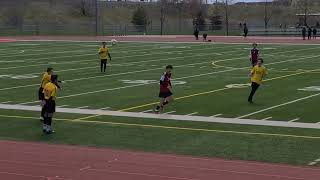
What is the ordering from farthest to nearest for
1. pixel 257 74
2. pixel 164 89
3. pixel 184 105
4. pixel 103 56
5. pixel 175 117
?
pixel 103 56
pixel 257 74
pixel 184 105
pixel 164 89
pixel 175 117

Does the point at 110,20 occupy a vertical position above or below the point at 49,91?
above

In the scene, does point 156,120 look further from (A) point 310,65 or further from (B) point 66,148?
(A) point 310,65

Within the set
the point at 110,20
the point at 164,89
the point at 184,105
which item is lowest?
the point at 184,105

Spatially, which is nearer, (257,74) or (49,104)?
(49,104)

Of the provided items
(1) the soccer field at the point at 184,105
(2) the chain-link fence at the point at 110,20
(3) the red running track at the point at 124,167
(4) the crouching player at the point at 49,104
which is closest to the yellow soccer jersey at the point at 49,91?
(4) the crouching player at the point at 49,104

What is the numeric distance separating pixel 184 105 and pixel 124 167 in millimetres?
8447

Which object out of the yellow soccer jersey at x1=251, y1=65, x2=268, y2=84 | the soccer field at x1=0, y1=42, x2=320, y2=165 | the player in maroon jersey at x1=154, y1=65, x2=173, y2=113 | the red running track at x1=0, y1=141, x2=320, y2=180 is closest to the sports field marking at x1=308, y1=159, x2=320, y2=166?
the soccer field at x1=0, y1=42, x2=320, y2=165

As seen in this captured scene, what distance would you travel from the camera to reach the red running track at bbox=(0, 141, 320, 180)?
38.6 feet

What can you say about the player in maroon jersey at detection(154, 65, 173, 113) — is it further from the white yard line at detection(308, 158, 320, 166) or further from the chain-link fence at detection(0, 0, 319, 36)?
the chain-link fence at detection(0, 0, 319, 36)

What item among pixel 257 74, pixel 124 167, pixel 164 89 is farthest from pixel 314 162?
pixel 257 74

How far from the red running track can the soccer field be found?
75cm

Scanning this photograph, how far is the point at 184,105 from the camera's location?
820 inches

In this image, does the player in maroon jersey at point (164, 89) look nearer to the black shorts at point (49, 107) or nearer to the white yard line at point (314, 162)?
the black shorts at point (49, 107)

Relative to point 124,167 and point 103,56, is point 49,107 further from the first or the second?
point 103,56
